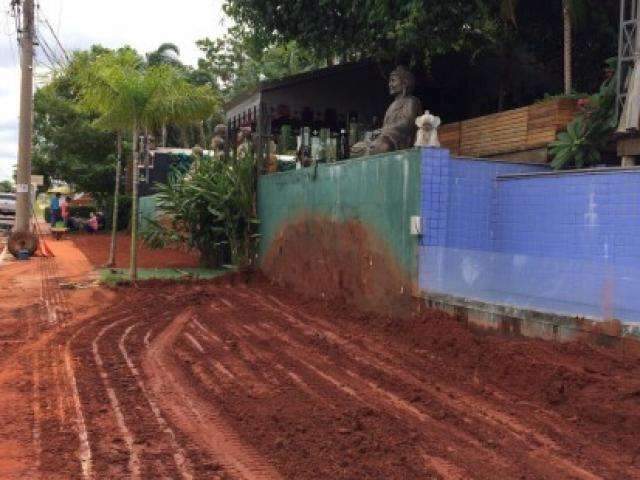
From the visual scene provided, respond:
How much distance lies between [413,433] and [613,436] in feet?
4.23

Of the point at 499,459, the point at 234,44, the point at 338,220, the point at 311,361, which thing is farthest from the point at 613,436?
the point at 234,44

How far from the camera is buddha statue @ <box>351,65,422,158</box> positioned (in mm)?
10328

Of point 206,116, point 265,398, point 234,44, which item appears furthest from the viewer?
point 234,44

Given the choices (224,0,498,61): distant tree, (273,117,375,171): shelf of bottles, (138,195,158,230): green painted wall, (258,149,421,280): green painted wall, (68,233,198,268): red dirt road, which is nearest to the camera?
(258,149,421,280): green painted wall

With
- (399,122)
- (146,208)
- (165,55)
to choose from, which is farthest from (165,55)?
(399,122)

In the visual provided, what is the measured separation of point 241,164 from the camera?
536 inches

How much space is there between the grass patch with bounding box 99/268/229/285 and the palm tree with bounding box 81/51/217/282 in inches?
12.0

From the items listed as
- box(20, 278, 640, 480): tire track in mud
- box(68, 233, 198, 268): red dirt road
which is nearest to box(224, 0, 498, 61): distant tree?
box(20, 278, 640, 480): tire track in mud

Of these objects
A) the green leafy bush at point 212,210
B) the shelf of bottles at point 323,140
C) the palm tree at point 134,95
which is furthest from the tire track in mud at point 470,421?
the shelf of bottles at point 323,140

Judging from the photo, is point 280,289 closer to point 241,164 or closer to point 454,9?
point 241,164

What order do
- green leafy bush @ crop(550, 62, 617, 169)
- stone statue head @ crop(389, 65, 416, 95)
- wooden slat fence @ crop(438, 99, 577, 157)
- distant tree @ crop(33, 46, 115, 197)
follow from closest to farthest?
green leafy bush @ crop(550, 62, 617, 169) → wooden slat fence @ crop(438, 99, 577, 157) → stone statue head @ crop(389, 65, 416, 95) → distant tree @ crop(33, 46, 115, 197)

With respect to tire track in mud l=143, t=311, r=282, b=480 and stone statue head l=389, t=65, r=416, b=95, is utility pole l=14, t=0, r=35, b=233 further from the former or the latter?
tire track in mud l=143, t=311, r=282, b=480

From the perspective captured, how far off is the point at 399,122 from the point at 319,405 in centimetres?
627

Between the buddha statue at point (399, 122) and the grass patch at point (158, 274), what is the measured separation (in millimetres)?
4414
